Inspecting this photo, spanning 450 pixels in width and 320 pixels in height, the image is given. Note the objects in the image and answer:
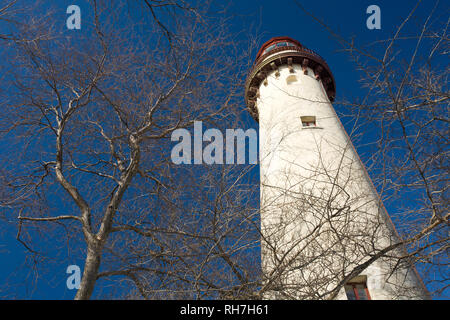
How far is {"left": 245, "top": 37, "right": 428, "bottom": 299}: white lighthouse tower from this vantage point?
3883 mm

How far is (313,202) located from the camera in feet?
16.8

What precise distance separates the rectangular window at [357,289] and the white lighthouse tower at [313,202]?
20 millimetres

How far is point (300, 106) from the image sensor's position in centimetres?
1025

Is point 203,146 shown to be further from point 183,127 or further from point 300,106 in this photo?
point 300,106

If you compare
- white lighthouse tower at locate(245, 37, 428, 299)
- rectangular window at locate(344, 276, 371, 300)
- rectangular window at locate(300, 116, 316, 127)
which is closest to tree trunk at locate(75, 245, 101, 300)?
white lighthouse tower at locate(245, 37, 428, 299)

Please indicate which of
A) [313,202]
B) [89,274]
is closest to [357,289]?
[313,202]

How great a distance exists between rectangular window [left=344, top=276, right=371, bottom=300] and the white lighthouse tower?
0.02 meters

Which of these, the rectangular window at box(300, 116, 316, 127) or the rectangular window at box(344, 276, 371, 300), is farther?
the rectangular window at box(300, 116, 316, 127)

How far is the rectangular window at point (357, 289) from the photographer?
5.95m

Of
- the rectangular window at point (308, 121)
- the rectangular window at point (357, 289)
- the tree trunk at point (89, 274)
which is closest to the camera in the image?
the tree trunk at point (89, 274)

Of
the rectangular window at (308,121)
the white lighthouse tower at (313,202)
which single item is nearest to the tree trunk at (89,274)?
the white lighthouse tower at (313,202)

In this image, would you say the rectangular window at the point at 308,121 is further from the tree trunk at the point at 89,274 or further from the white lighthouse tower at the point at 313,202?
the tree trunk at the point at 89,274

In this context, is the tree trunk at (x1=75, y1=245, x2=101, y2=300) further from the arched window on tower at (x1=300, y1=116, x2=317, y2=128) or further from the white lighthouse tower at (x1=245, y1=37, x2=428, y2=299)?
the arched window on tower at (x1=300, y1=116, x2=317, y2=128)

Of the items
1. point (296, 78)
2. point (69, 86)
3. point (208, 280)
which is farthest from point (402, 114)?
point (296, 78)
